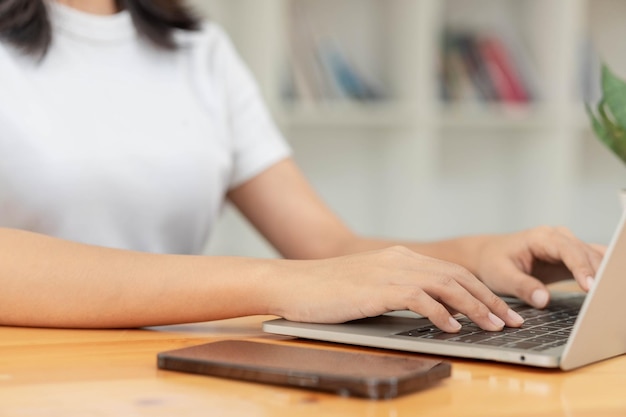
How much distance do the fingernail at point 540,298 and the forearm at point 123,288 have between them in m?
0.31

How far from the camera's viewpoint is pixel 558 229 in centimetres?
117

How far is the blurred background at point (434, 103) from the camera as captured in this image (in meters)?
2.88

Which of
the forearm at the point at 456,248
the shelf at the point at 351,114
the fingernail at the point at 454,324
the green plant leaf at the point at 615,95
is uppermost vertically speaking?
the green plant leaf at the point at 615,95

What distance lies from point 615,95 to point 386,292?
404mm

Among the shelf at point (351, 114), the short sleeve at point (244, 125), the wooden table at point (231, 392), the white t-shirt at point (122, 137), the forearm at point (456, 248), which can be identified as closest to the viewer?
the wooden table at point (231, 392)

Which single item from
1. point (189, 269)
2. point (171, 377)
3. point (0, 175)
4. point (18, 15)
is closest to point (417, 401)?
point (171, 377)

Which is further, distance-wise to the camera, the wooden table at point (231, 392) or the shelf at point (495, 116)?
the shelf at point (495, 116)

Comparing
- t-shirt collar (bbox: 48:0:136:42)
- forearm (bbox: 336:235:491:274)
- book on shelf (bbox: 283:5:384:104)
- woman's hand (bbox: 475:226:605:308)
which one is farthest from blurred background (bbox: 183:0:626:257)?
woman's hand (bbox: 475:226:605:308)

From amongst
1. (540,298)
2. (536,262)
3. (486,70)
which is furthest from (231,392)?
(486,70)

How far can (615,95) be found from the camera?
1.09 meters

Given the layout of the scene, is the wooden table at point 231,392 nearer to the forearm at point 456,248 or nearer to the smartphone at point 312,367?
the smartphone at point 312,367

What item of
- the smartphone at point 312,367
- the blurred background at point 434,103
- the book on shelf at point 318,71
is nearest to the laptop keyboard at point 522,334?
the smartphone at point 312,367

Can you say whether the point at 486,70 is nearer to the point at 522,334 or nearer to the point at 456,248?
the point at 456,248

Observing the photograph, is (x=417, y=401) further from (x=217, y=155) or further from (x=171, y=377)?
(x=217, y=155)
